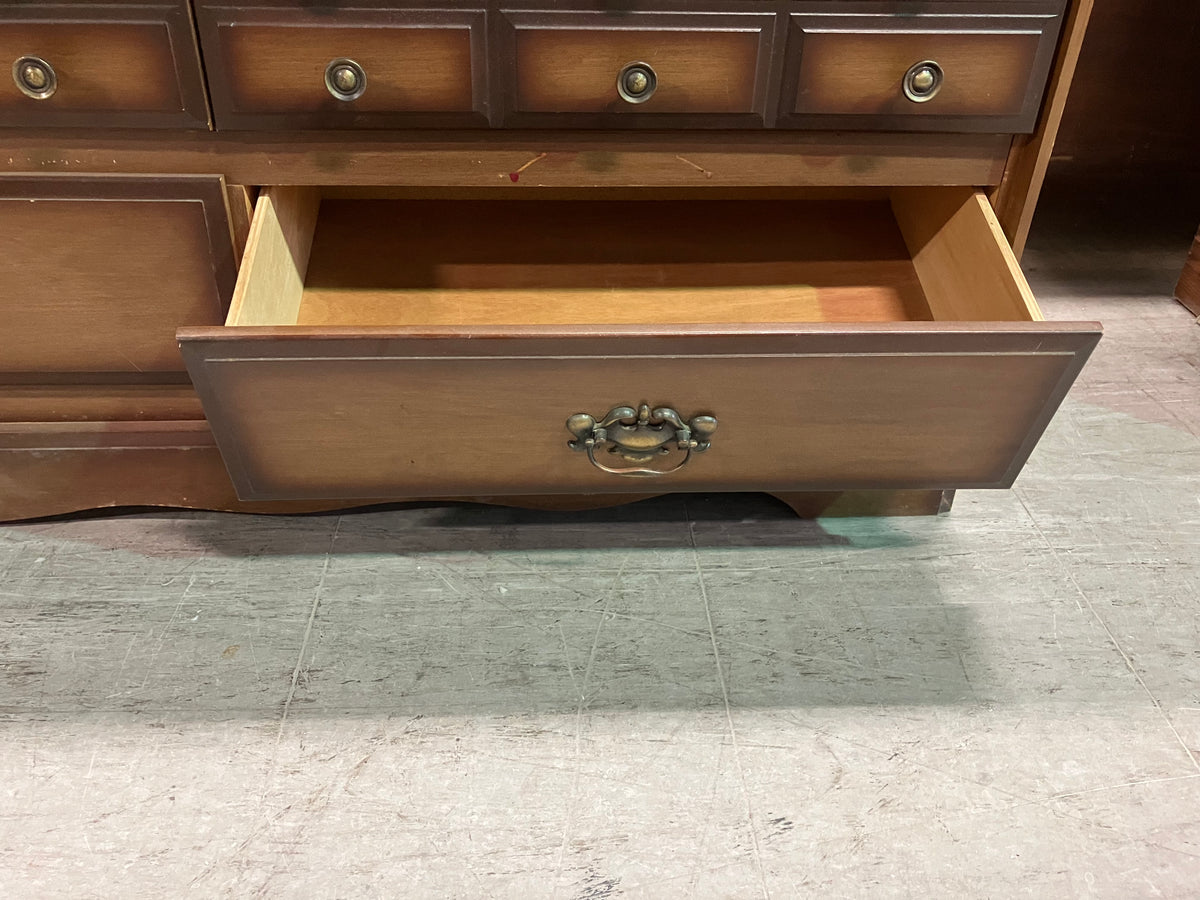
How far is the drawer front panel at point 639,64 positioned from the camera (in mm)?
889

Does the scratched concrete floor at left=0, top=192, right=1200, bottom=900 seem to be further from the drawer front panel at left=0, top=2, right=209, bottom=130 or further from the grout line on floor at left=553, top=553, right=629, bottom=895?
the drawer front panel at left=0, top=2, right=209, bottom=130

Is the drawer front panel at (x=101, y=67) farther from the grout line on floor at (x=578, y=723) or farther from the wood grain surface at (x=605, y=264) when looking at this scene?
the grout line on floor at (x=578, y=723)

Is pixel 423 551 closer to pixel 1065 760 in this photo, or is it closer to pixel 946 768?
pixel 946 768

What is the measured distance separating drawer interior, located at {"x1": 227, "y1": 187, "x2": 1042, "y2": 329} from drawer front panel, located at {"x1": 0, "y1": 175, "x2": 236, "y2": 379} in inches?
3.0

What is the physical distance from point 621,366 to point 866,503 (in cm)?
56

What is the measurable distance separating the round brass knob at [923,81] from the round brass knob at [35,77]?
0.80 m

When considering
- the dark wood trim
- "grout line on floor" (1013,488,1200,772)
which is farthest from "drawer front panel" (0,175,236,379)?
"grout line on floor" (1013,488,1200,772)

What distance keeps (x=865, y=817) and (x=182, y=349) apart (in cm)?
75

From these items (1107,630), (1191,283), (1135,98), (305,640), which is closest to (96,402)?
(305,640)

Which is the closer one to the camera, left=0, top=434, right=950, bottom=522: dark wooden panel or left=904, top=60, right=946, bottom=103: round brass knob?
left=904, top=60, right=946, bottom=103: round brass knob

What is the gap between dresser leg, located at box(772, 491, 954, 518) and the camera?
1.24 meters

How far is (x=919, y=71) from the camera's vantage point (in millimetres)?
927

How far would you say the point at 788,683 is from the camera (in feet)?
3.43

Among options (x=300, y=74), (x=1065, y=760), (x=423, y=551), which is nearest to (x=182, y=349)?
(x=300, y=74)
